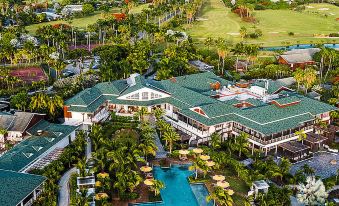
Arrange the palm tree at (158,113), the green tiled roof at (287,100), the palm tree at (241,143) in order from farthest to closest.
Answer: the palm tree at (158,113) < the green tiled roof at (287,100) < the palm tree at (241,143)

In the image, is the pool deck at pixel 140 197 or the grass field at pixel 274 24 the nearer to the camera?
the pool deck at pixel 140 197

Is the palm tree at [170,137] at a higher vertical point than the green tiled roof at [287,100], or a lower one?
lower

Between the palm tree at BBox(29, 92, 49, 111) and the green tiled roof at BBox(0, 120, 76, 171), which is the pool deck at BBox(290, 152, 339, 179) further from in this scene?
the palm tree at BBox(29, 92, 49, 111)

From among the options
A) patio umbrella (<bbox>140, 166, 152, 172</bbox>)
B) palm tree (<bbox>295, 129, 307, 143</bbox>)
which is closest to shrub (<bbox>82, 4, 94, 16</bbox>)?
palm tree (<bbox>295, 129, 307, 143</bbox>)

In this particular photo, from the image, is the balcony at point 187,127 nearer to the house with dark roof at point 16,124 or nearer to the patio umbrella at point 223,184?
the patio umbrella at point 223,184

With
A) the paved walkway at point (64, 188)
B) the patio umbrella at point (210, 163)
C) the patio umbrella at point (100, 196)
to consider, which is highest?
the patio umbrella at point (210, 163)

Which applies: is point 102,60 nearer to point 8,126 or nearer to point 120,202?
point 8,126

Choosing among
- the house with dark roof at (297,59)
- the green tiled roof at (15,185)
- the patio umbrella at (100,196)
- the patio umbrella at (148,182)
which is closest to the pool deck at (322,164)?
the patio umbrella at (148,182)
